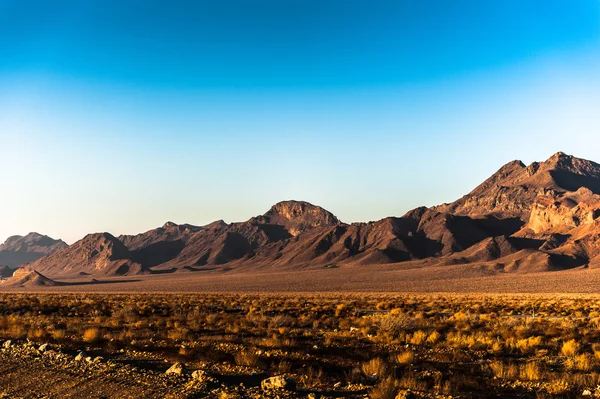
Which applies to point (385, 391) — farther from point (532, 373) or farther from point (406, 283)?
point (406, 283)

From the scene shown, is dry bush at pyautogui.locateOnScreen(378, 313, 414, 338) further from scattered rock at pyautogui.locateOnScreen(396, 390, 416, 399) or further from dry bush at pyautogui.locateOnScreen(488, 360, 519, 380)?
scattered rock at pyautogui.locateOnScreen(396, 390, 416, 399)

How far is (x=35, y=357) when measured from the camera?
12281 mm

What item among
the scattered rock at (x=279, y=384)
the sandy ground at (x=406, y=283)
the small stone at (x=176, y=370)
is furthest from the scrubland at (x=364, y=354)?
the sandy ground at (x=406, y=283)

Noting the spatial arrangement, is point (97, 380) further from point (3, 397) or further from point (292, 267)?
point (292, 267)

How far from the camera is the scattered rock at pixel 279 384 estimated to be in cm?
912

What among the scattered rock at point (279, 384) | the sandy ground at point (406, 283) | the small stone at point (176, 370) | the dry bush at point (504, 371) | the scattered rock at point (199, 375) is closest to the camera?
the scattered rock at point (279, 384)

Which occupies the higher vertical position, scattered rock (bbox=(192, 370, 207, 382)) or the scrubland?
scattered rock (bbox=(192, 370, 207, 382))

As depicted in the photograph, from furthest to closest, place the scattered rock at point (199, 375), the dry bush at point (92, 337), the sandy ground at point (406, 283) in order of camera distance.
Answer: the sandy ground at point (406, 283)
the dry bush at point (92, 337)
the scattered rock at point (199, 375)

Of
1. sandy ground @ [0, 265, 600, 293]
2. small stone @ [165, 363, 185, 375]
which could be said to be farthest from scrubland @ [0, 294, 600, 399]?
sandy ground @ [0, 265, 600, 293]

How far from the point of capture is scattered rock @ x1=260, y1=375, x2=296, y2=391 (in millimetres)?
9125

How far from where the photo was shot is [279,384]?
30.0 ft

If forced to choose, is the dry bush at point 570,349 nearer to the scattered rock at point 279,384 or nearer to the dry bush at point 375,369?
the dry bush at point 375,369

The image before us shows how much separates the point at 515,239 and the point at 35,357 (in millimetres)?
160886

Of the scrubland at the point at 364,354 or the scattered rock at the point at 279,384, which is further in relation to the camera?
the scrubland at the point at 364,354
